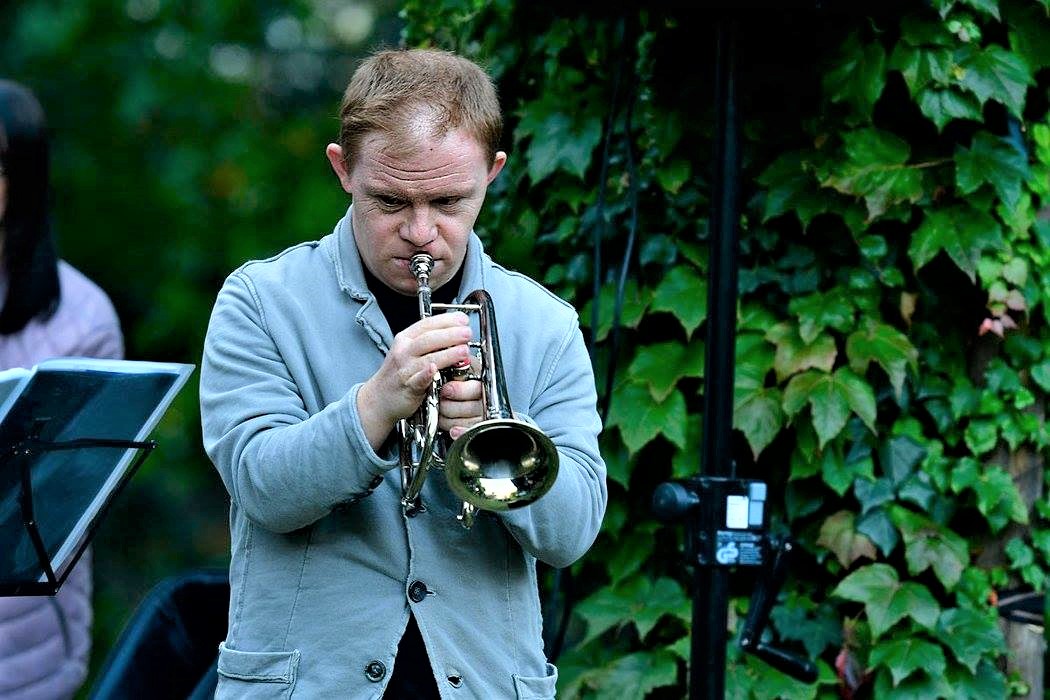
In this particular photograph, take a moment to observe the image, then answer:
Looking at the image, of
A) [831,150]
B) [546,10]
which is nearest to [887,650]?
[831,150]

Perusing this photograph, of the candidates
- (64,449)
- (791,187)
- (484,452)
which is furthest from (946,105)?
(64,449)

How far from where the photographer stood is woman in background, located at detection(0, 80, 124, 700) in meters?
3.16

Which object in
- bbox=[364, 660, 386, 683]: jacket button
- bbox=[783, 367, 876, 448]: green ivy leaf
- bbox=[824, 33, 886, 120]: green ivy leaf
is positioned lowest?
bbox=[364, 660, 386, 683]: jacket button

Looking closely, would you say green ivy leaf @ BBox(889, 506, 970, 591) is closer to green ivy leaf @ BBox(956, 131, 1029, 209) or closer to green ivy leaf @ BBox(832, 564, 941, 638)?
green ivy leaf @ BBox(832, 564, 941, 638)

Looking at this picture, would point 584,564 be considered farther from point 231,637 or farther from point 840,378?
point 231,637

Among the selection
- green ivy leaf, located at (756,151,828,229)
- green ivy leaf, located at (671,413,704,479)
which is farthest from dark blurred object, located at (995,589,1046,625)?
green ivy leaf, located at (756,151,828,229)

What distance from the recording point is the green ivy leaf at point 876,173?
3.20 meters

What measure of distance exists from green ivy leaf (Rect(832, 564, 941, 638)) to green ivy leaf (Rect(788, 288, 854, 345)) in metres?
0.52

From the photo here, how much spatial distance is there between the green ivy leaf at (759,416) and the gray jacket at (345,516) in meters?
1.02

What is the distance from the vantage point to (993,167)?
10.4 ft

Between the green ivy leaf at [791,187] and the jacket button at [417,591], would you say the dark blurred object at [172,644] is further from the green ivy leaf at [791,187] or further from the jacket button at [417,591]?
the green ivy leaf at [791,187]

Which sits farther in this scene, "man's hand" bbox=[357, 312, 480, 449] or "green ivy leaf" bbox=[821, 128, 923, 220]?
"green ivy leaf" bbox=[821, 128, 923, 220]

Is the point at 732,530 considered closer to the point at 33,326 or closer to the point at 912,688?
the point at 912,688

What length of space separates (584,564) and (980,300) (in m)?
1.12
